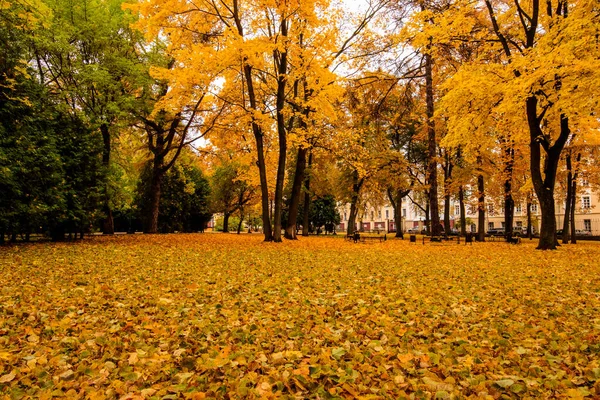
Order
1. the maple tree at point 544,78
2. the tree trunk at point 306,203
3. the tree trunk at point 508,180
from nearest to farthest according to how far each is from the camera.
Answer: the maple tree at point 544,78 → the tree trunk at point 508,180 → the tree trunk at point 306,203

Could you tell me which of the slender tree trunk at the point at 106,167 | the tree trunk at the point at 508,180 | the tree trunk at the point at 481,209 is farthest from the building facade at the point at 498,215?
the slender tree trunk at the point at 106,167

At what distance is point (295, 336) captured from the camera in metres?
3.94

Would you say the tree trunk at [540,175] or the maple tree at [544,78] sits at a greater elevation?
the maple tree at [544,78]

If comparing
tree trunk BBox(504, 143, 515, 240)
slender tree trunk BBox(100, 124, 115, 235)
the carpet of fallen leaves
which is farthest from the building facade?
the carpet of fallen leaves

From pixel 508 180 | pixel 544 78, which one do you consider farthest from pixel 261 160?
pixel 508 180

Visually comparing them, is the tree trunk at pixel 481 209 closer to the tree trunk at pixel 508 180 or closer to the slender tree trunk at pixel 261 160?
the tree trunk at pixel 508 180

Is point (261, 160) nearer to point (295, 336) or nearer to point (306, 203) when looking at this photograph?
point (295, 336)

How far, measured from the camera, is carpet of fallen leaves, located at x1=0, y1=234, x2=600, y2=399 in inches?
110

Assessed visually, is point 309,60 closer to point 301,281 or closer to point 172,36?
point 172,36

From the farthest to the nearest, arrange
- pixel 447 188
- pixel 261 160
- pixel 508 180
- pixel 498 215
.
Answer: pixel 498 215 < pixel 447 188 < pixel 508 180 < pixel 261 160

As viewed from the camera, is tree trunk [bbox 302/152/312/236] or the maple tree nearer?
the maple tree

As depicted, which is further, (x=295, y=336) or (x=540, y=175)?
(x=540, y=175)

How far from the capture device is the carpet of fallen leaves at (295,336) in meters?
2.80

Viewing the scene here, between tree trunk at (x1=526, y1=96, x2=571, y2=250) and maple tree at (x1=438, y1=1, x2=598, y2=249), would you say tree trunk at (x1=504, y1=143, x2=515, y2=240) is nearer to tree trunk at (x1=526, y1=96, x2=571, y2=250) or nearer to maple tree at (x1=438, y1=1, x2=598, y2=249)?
maple tree at (x1=438, y1=1, x2=598, y2=249)
